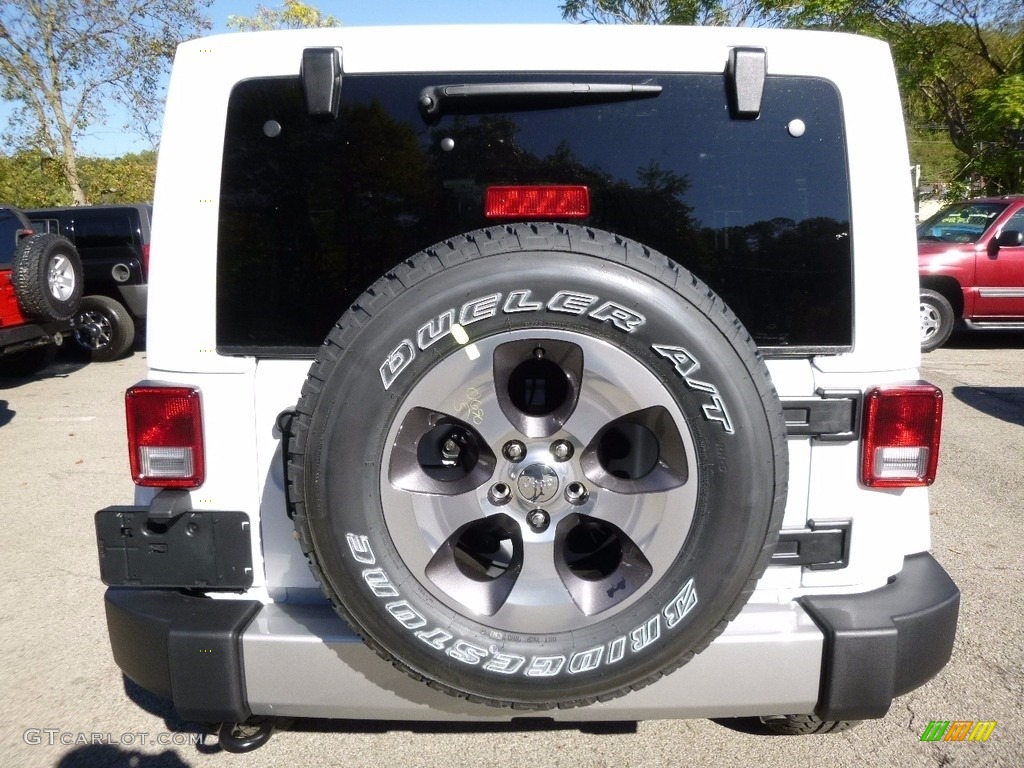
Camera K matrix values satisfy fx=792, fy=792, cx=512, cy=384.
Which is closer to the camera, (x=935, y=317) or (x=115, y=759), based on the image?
(x=115, y=759)

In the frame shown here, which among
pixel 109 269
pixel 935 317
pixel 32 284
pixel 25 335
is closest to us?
pixel 32 284

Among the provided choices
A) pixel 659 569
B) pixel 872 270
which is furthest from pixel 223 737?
pixel 872 270

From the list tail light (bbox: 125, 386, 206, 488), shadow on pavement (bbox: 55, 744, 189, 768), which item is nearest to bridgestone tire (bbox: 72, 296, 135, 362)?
shadow on pavement (bbox: 55, 744, 189, 768)

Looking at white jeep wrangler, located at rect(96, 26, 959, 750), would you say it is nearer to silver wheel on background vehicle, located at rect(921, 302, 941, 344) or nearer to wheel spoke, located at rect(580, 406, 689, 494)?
wheel spoke, located at rect(580, 406, 689, 494)

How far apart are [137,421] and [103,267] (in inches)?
372

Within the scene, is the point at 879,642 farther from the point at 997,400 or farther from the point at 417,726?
the point at 997,400

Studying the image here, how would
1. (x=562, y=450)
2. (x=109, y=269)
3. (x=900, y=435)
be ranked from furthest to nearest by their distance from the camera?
(x=109, y=269) < (x=900, y=435) < (x=562, y=450)

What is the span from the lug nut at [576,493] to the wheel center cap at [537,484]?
0.03 m

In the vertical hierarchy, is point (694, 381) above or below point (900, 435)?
above

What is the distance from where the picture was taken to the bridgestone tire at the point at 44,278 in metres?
7.30

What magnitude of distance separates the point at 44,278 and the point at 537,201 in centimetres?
702

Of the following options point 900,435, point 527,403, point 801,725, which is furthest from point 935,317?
point 527,403

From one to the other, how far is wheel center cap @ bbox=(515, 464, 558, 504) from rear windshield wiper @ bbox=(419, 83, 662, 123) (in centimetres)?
89

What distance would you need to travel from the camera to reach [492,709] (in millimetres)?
1992
